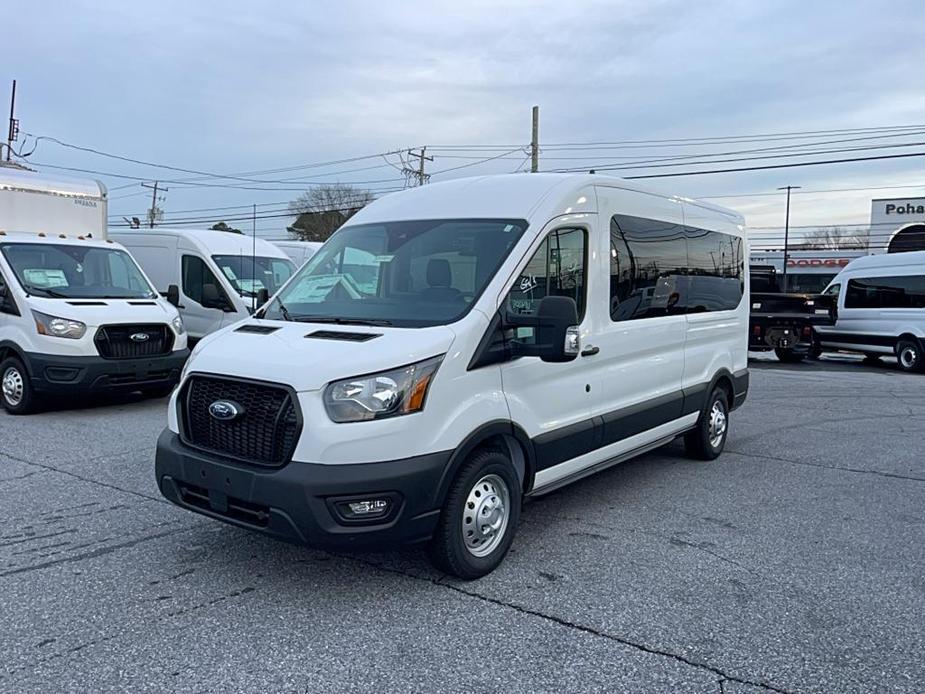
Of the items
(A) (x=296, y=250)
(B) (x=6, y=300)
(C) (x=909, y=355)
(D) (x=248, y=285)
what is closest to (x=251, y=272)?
(D) (x=248, y=285)

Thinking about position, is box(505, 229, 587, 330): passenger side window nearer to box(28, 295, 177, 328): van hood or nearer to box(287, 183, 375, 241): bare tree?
box(28, 295, 177, 328): van hood

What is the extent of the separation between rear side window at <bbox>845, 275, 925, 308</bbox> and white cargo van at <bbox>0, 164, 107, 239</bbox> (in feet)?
51.6

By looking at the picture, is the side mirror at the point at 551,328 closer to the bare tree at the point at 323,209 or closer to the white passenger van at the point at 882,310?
the white passenger van at the point at 882,310

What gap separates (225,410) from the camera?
4.03m

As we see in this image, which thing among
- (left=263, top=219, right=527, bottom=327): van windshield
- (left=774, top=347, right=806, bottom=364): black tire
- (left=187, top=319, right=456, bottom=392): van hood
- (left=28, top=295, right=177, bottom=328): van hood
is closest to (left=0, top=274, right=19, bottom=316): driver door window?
(left=28, top=295, right=177, bottom=328): van hood

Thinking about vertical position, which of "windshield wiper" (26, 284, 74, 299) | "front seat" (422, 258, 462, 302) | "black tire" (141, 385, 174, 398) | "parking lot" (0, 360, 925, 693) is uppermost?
"front seat" (422, 258, 462, 302)

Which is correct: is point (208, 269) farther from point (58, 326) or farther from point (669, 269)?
point (669, 269)

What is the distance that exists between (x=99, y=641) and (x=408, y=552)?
1.81 metres

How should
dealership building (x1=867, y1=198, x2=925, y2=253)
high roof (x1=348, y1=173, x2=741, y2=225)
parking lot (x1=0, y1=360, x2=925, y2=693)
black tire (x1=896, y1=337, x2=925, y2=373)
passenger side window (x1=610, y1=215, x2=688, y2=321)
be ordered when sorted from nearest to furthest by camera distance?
parking lot (x1=0, y1=360, x2=925, y2=693)
high roof (x1=348, y1=173, x2=741, y2=225)
passenger side window (x1=610, y1=215, x2=688, y2=321)
black tire (x1=896, y1=337, x2=925, y2=373)
dealership building (x1=867, y1=198, x2=925, y2=253)

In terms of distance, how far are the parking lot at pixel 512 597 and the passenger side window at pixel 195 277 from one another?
272 inches

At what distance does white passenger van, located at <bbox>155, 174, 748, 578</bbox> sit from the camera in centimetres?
379

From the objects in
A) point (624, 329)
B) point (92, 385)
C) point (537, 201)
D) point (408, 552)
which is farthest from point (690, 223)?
point (92, 385)

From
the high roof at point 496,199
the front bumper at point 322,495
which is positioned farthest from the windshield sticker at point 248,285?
the front bumper at point 322,495

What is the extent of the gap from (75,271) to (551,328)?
799 centimetres
